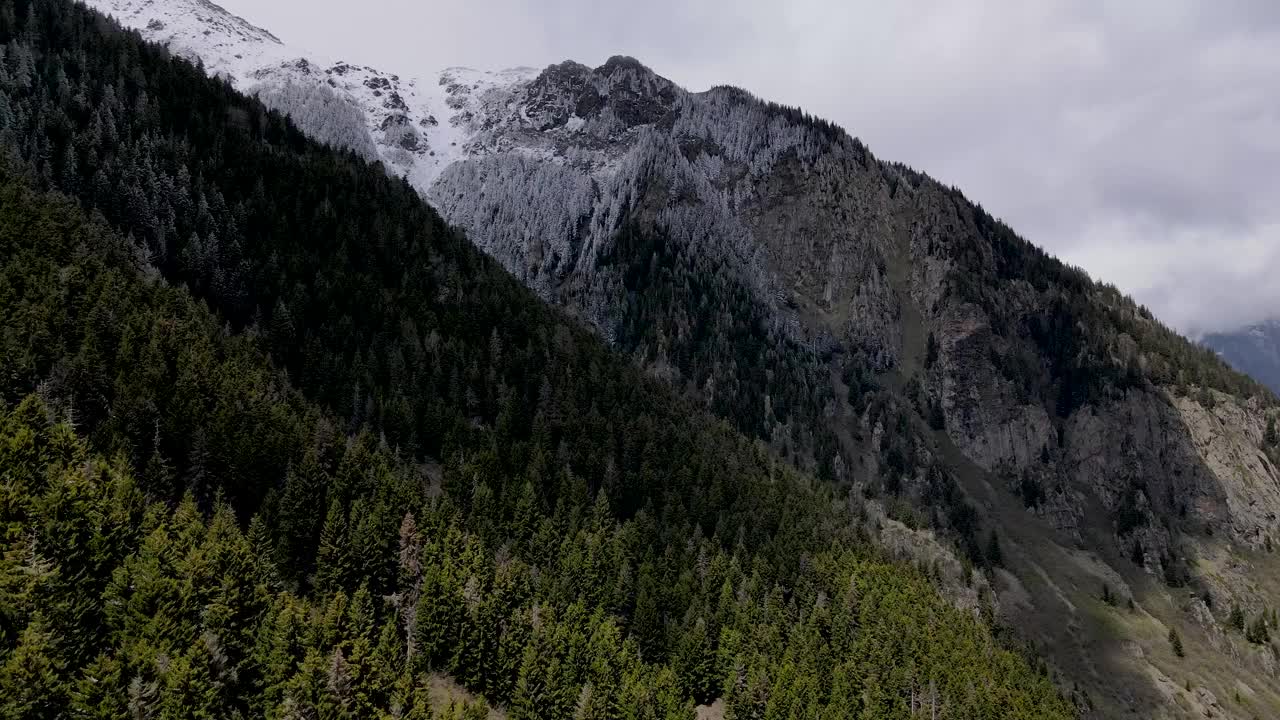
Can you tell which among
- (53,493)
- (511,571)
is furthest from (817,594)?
(53,493)

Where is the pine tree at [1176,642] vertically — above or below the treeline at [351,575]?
above

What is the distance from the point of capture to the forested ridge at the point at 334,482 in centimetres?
5147

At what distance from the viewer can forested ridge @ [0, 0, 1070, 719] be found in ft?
169

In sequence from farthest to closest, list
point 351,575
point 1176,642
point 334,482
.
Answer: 1. point 1176,642
2. point 334,482
3. point 351,575

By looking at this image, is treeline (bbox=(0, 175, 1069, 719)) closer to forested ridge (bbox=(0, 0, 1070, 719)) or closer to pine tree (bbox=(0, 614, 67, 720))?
pine tree (bbox=(0, 614, 67, 720))

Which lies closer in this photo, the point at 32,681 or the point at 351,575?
the point at 32,681

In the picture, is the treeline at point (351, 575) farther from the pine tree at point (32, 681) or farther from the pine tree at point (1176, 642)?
the pine tree at point (1176, 642)

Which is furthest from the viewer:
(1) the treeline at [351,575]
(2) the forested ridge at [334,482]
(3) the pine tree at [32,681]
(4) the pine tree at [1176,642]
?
(4) the pine tree at [1176,642]

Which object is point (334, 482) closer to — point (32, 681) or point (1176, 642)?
point (32, 681)

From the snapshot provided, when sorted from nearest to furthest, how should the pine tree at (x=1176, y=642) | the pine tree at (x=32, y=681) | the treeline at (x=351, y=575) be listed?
the pine tree at (x=32, y=681)
the treeline at (x=351, y=575)
the pine tree at (x=1176, y=642)

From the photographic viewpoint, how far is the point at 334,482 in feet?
278

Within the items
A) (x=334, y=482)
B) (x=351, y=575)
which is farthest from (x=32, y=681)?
(x=334, y=482)

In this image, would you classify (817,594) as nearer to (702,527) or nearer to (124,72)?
(702,527)

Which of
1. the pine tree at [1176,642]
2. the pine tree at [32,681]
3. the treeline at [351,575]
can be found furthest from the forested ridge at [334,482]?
the pine tree at [1176,642]
